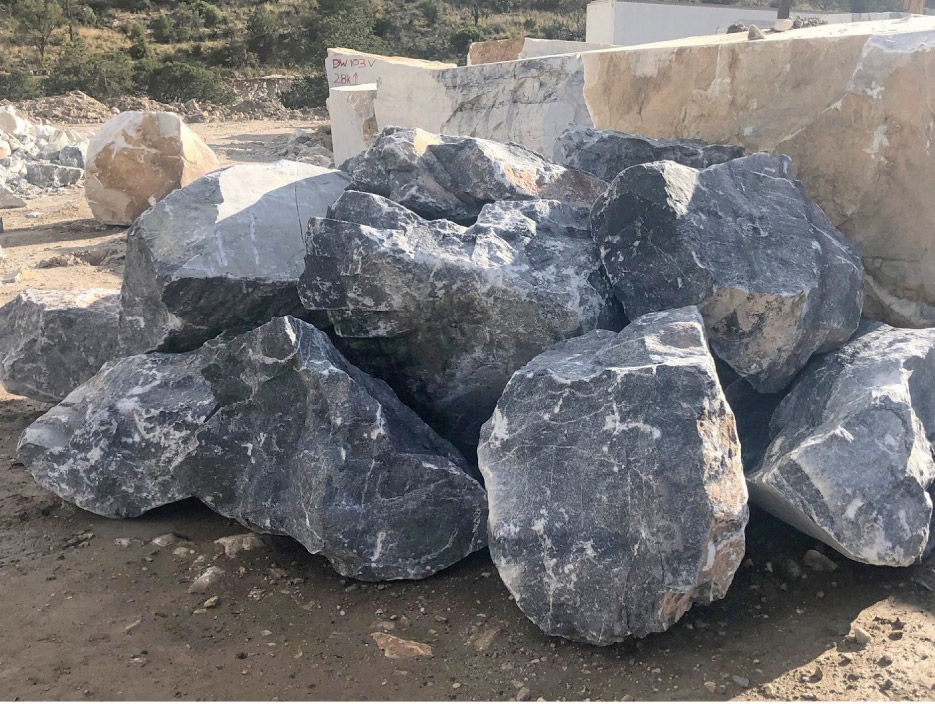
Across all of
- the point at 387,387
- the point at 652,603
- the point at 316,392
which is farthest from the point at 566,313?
the point at 652,603

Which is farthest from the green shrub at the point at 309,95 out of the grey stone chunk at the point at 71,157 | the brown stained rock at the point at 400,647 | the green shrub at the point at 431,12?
the brown stained rock at the point at 400,647

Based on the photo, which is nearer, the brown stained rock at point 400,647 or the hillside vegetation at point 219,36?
the brown stained rock at point 400,647

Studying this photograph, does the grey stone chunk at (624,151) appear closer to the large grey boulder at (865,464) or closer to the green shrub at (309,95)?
the large grey boulder at (865,464)

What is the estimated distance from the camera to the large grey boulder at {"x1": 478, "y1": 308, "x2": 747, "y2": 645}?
1882mm

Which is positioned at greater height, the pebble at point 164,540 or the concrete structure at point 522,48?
the concrete structure at point 522,48

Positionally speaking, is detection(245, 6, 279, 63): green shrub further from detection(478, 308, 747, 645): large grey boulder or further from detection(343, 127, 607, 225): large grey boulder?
detection(478, 308, 747, 645): large grey boulder

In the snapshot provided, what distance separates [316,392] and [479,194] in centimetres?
104

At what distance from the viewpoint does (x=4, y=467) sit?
10.4ft

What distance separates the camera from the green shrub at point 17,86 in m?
19.4

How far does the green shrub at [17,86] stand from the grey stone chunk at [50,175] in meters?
11.6

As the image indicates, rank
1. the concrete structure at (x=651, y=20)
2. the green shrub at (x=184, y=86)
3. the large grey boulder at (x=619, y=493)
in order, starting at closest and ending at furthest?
the large grey boulder at (x=619, y=493) → the concrete structure at (x=651, y=20) → the green shrub at (x=184, y=86)

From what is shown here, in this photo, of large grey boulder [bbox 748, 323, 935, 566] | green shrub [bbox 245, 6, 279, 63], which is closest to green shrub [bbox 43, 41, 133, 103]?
green shrub [bbox 245, 6, 279, 63]

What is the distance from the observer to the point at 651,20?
17688 millimetres

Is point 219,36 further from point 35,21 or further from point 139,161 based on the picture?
point 139,161
